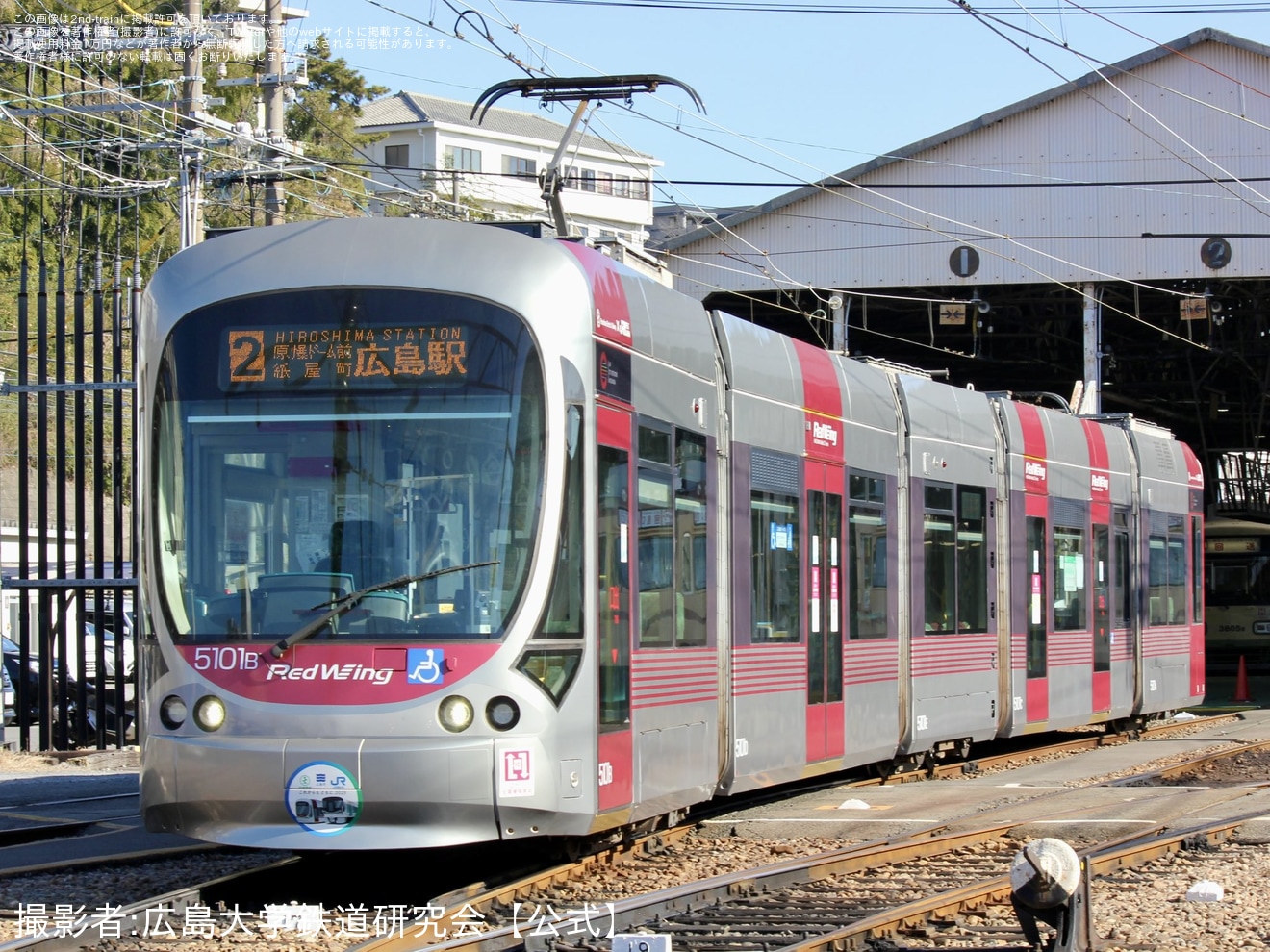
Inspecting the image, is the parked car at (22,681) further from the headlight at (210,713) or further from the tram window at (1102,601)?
the tram window at (1102,601)

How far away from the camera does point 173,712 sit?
844cm

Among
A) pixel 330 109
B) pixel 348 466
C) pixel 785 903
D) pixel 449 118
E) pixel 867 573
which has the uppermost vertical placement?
pixel 449 118

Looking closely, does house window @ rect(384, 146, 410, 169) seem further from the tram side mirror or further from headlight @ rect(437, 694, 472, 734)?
headlight @ rect(437, 694, 472, 734)

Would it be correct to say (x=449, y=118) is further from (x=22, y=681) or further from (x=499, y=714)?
(x=499, y=714)

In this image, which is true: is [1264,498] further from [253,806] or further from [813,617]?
[253,806]

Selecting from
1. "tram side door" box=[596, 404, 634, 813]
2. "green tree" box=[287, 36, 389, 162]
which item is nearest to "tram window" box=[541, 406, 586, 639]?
"tram side door" box=[596, 404, 634, 813]

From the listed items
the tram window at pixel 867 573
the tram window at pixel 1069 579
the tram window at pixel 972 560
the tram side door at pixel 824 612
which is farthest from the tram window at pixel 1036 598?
the tram side door at pixel 824 612

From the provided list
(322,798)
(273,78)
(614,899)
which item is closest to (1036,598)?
(614,899)

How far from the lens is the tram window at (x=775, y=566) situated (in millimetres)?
11273

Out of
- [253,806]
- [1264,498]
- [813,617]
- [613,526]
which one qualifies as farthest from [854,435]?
[1264,498]

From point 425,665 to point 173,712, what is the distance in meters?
1.27

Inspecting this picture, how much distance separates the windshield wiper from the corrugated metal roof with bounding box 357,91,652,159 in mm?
62469

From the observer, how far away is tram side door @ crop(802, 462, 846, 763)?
477 inches

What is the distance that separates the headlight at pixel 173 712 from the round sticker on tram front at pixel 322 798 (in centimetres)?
71
